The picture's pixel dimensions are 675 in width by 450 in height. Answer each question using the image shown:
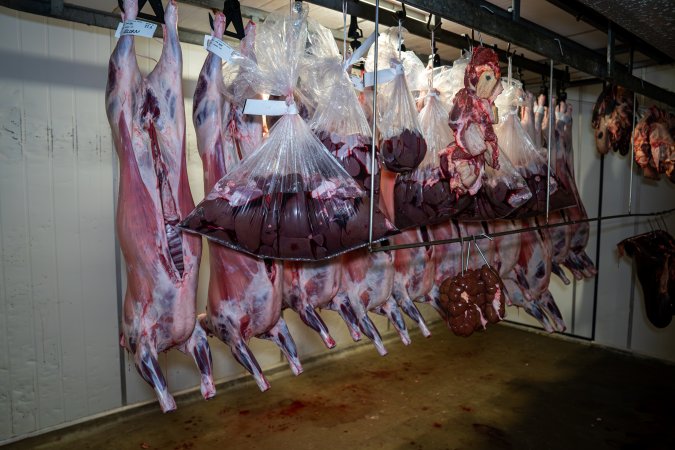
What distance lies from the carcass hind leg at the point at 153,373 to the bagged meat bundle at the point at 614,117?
3.28m

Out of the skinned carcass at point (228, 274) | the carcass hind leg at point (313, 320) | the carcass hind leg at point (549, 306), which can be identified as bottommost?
the carcass hind leg at point (549, 306)

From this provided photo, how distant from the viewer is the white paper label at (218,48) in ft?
5.24

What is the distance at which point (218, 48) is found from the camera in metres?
1.60

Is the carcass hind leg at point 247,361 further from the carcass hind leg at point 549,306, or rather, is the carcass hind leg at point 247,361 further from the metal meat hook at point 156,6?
the carcass hind leg at point 549,306

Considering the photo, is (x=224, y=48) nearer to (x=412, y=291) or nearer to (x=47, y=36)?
(x=412, y=291)

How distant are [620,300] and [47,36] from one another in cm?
519

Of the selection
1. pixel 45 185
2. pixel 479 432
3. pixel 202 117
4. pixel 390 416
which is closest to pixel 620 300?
pixel 479 432

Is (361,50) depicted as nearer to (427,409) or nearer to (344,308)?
(344,308)

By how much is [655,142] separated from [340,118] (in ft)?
9.41

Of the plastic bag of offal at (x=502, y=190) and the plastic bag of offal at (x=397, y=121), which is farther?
the plastic bag of offal at (x=502, y=190)

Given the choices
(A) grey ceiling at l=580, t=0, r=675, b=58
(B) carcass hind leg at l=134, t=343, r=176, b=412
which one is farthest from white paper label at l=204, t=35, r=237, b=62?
(A) grey ceiling at l=580, t=0, r=675, b=58

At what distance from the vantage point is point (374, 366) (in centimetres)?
439

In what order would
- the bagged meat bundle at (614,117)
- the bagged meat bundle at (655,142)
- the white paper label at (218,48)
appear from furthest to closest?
1. the bagged meat bundle at (655,142)
2. the bagged meat bundle at (614,117)
3. the white paper label at (218,48)

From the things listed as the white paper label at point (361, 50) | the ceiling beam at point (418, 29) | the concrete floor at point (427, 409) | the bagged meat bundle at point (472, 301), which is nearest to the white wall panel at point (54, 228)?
the concrete floor at point (427, 409)
